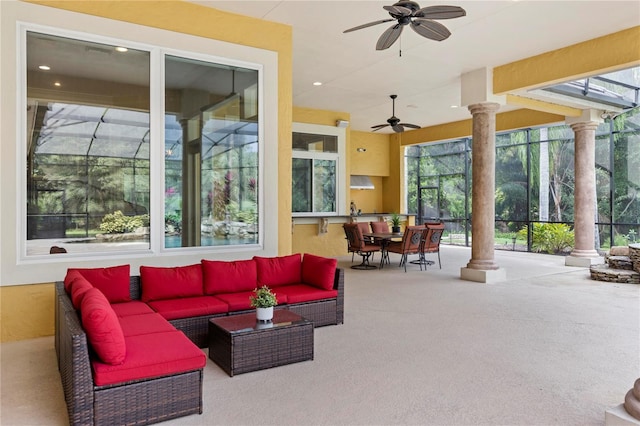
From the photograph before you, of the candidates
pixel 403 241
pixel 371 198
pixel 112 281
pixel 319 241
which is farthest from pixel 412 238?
pixel 371 198

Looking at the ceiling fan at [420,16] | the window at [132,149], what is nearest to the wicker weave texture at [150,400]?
the window at [132,149]

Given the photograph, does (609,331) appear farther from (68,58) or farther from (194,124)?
(68,58)

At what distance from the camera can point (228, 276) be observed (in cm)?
471

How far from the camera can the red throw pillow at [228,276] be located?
15.2 ft

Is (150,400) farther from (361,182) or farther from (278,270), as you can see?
(361,182)

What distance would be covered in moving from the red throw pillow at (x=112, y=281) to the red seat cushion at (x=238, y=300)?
888mm

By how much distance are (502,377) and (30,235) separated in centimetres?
452

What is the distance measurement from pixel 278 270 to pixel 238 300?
802mm

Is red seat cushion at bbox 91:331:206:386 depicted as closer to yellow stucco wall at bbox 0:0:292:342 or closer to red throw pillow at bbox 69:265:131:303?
red throw pillow at bbox 69:265:131:303

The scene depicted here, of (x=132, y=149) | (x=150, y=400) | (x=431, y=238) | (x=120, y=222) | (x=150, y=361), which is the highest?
(x=132, y=149)

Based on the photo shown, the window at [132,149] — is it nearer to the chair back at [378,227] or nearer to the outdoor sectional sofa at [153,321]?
the outdoor sectional sofa at [153,321]

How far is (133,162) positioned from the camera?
504cm

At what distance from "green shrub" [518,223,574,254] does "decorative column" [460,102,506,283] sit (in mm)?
4491

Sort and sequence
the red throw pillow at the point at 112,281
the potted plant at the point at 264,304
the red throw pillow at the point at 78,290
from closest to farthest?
the red throw pillow at the point at 78,290 → the potted plant at the point at 264,304 → the red throw pillow at the point at 112,281
